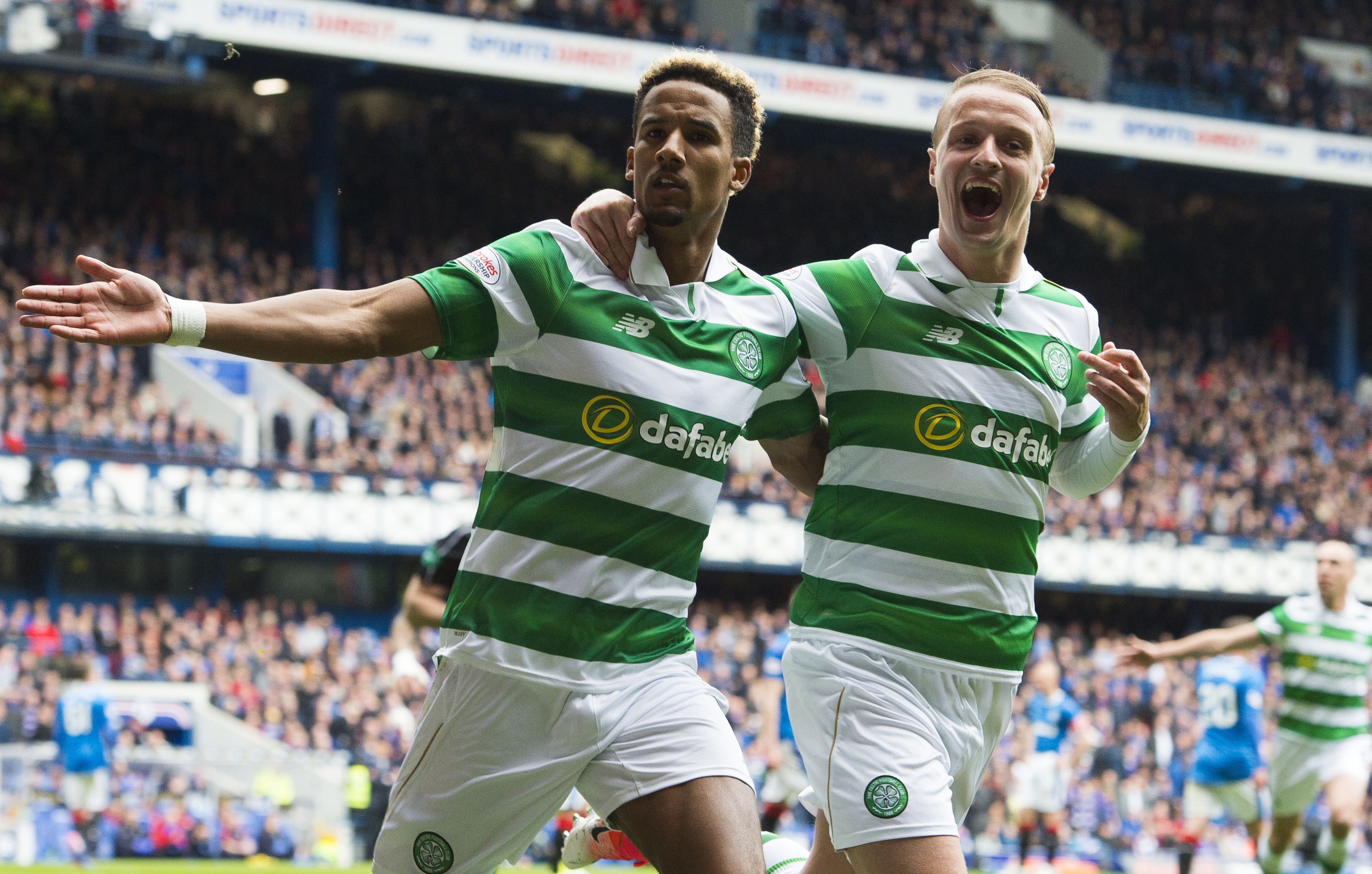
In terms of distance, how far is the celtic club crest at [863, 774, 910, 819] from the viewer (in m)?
4.09

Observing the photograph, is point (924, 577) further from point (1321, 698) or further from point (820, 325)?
point (1321, 698)

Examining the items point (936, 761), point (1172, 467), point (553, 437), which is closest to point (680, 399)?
point (553, 437)

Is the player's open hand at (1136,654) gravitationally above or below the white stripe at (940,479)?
below

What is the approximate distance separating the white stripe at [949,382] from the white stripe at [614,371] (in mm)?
558

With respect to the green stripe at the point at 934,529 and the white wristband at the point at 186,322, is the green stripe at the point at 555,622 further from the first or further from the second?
the white wristband at the point at 186,322

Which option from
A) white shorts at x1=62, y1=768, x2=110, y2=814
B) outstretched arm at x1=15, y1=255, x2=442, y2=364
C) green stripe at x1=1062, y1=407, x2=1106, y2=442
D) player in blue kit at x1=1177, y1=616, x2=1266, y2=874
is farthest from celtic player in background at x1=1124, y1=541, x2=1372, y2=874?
white shorts at x1=62, y1=768, x2=110, y2=814

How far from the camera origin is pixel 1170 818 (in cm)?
1862

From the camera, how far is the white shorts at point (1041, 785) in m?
14.1

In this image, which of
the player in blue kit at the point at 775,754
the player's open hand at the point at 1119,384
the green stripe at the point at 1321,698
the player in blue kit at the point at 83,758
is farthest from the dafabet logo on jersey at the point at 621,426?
the player in blue kit at the point at 83,758

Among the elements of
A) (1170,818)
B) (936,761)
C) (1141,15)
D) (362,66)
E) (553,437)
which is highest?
(1141,15)

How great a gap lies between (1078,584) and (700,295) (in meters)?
23.6

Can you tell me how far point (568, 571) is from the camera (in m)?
4.00

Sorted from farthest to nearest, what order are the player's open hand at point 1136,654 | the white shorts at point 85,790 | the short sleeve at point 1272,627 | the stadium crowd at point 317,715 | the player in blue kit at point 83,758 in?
the stadium crowd at point 317,715, the white shorts at point 85,790, the player in blue kit at point 83,758, the short sleeve at point 1272,627, the player's open hand at point 1136,654

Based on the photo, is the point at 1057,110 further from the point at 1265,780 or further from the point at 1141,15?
the point at 1265,780
